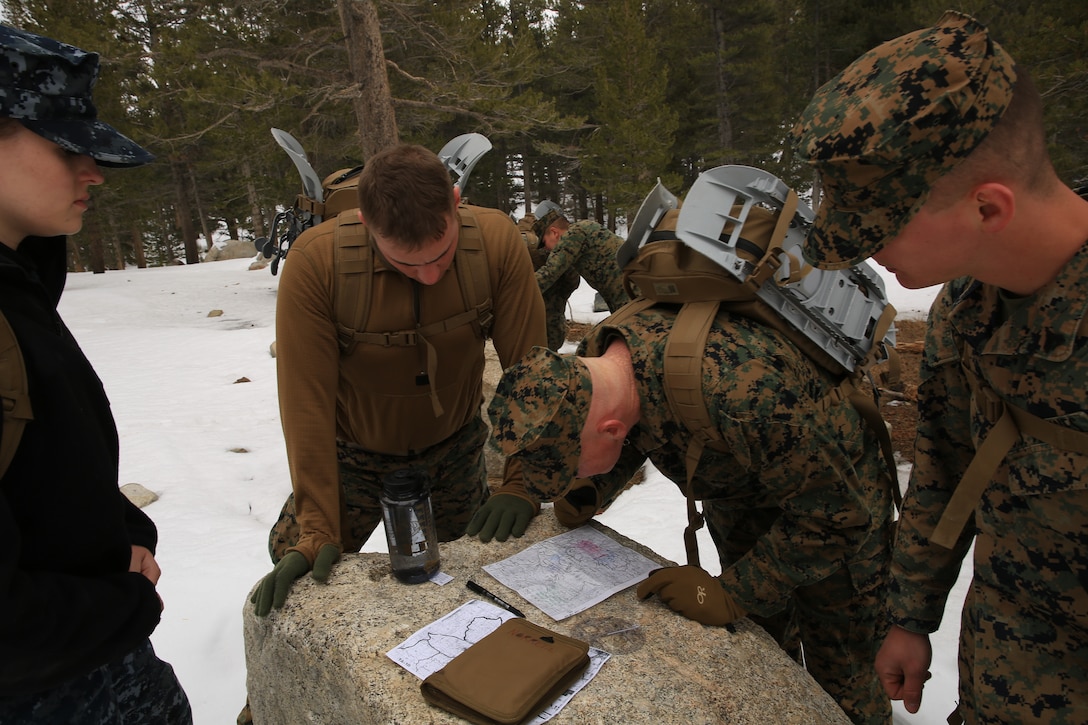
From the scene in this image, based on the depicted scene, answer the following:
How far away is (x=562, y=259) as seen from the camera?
19.0ft

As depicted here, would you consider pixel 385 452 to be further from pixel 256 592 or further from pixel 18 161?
pixel 18 161

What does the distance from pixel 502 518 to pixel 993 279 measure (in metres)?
1.72

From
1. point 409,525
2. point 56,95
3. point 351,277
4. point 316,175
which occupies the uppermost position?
point 56,95

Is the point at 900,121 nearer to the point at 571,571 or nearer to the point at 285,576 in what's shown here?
the point at 571,571

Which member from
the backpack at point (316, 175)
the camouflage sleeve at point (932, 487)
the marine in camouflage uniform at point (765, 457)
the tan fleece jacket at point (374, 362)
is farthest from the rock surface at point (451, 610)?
the backpack at point (316, 175)

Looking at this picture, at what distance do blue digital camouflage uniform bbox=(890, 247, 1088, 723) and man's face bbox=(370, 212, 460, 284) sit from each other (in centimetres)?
146

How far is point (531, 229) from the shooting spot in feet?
26.1

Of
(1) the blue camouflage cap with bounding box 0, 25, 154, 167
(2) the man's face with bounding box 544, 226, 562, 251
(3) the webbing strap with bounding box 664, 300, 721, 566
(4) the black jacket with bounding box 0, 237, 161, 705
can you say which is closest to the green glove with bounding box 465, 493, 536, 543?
(3) the webbing strap with bounding box 664, 300, 721, 566

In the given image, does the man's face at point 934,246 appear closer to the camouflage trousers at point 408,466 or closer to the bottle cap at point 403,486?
the bottle cap at point 403,486

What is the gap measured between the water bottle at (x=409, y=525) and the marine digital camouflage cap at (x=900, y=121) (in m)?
1.46

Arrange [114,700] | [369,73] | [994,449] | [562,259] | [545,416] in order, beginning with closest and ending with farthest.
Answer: [994,449]
[114,700]
[545,416]
[562,259]
[369,73]

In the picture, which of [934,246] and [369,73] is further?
[369,73]

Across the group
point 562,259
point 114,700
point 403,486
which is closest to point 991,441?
point 403,486

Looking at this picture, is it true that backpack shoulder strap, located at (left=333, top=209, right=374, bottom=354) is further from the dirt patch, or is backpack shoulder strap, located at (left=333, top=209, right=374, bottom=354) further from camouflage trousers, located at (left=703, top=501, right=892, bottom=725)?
the dirt patch
